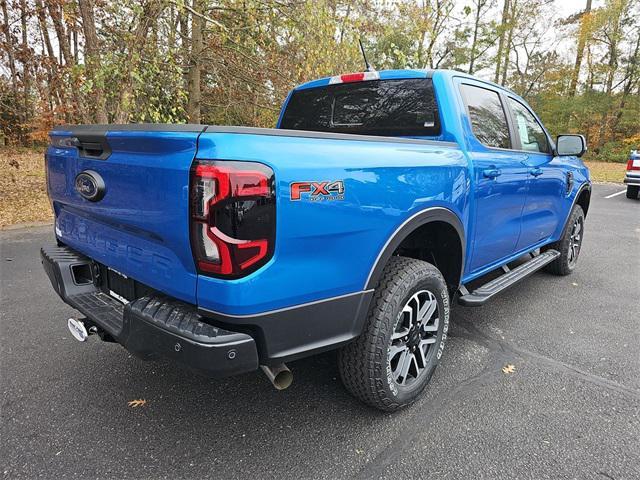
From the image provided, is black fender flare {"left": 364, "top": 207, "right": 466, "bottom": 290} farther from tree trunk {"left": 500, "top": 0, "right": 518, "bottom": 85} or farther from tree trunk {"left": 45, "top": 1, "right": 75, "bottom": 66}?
tree trunk {"left": 500, "top": 0, "right": 518, "bottom": 85}

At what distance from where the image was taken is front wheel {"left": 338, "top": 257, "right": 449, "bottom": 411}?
2.11 m

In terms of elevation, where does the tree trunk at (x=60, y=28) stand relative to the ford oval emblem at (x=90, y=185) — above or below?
above

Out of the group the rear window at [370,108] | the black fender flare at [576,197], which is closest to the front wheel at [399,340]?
the rear window at [370,108]

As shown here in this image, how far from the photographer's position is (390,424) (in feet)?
7.41

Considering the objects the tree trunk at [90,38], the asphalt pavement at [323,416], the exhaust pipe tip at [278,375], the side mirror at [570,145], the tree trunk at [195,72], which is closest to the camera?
the exhaust pipe tip at [278,375]

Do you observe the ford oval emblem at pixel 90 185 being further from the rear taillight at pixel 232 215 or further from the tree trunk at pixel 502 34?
the tree trunk at pixel 502 34

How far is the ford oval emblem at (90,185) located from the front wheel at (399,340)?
1.40m

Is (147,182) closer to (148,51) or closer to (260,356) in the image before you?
(260,356)

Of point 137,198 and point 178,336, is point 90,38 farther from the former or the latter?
point 178,336

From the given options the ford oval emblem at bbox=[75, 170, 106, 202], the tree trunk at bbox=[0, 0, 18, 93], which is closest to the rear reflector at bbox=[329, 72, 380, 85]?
the ford oval emblem at bbox=[75, 170, 106, 202]

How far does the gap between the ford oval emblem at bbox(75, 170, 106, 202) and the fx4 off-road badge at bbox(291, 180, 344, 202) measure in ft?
3.15

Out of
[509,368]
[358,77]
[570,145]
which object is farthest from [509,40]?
[509,368]

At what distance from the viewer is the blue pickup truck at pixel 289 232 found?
1587 millimetres

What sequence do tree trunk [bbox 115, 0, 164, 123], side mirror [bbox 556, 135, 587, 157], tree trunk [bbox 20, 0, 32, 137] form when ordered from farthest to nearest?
tree trunk [bbox 20, 0, 32, 137] < tree trunk [bbox 115, 0, 164, 123] < side mirror [bbox 556, 135, 587, 157]
